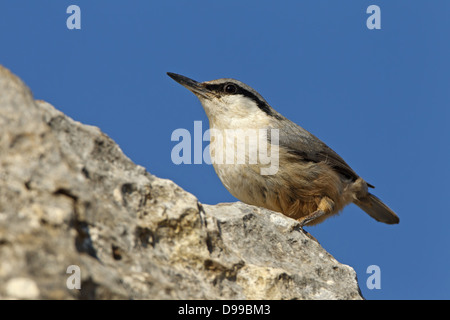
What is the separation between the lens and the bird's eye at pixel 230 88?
6684 mm

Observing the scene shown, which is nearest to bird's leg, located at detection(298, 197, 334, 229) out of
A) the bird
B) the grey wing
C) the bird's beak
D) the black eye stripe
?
the bird

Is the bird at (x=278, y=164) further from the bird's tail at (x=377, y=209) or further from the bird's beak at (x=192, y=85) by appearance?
the bird's tail at (x=377, y=209)

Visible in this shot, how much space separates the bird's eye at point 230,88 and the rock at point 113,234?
2359 mm

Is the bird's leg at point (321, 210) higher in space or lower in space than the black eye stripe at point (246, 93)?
lower

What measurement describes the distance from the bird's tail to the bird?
0.43m

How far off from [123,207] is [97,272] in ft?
2.41

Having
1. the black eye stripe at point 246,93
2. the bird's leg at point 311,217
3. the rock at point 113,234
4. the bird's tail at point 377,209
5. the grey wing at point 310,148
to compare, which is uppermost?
the black eye stripe at point 246,93

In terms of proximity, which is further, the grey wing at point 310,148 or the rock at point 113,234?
the grey wing at point 310,148

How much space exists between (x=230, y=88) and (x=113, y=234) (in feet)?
12.9

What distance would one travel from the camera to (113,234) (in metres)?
3.01

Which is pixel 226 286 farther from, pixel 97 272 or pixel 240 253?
pixel 97 272

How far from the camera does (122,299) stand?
102 inches

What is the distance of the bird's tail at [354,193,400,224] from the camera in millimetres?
7596

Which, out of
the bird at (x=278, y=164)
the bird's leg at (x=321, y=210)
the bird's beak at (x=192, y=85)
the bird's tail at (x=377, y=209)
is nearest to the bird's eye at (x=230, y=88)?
the bird at (x=278, y=164)
